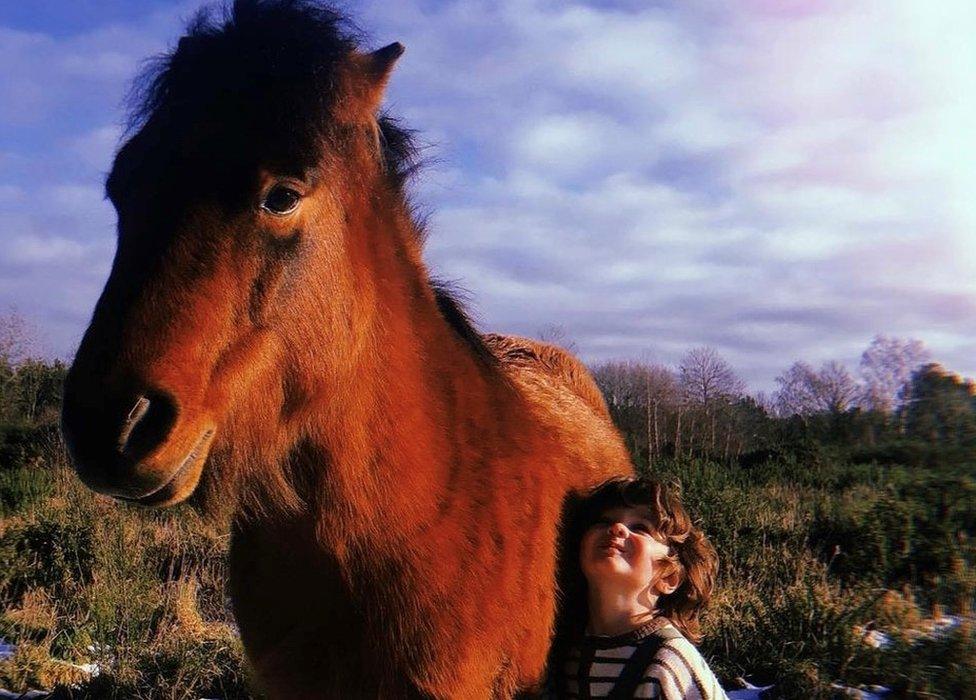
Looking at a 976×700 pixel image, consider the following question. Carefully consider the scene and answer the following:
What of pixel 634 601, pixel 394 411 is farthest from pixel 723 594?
pixel 394 411

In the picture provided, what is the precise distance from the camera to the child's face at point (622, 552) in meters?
2.74

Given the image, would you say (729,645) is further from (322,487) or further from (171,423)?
(171,423)

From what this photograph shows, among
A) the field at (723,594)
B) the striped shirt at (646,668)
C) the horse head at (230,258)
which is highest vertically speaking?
the horse head at (230,258)

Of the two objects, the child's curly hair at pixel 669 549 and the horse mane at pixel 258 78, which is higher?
the horse mane at pixel 258 78

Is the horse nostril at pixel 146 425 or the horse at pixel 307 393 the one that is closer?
the horse nostril at pixel 146 425

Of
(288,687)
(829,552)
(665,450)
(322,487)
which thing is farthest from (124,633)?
(665,450)

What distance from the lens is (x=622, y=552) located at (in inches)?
109

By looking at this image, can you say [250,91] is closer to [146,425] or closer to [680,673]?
[146,425]

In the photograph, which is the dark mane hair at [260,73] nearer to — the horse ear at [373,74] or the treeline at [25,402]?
the horse ear at [373,74]

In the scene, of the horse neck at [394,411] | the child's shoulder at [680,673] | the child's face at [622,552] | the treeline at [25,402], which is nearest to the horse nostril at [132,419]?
the horse neck at [394,411]

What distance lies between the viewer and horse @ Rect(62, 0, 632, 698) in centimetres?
193

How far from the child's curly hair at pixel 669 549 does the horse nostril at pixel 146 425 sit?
1.73 m

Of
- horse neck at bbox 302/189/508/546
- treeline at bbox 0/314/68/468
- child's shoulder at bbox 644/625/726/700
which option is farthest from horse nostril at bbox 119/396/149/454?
treeline at bbox 0/314/68/468

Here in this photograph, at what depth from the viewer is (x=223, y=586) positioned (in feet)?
25.5
